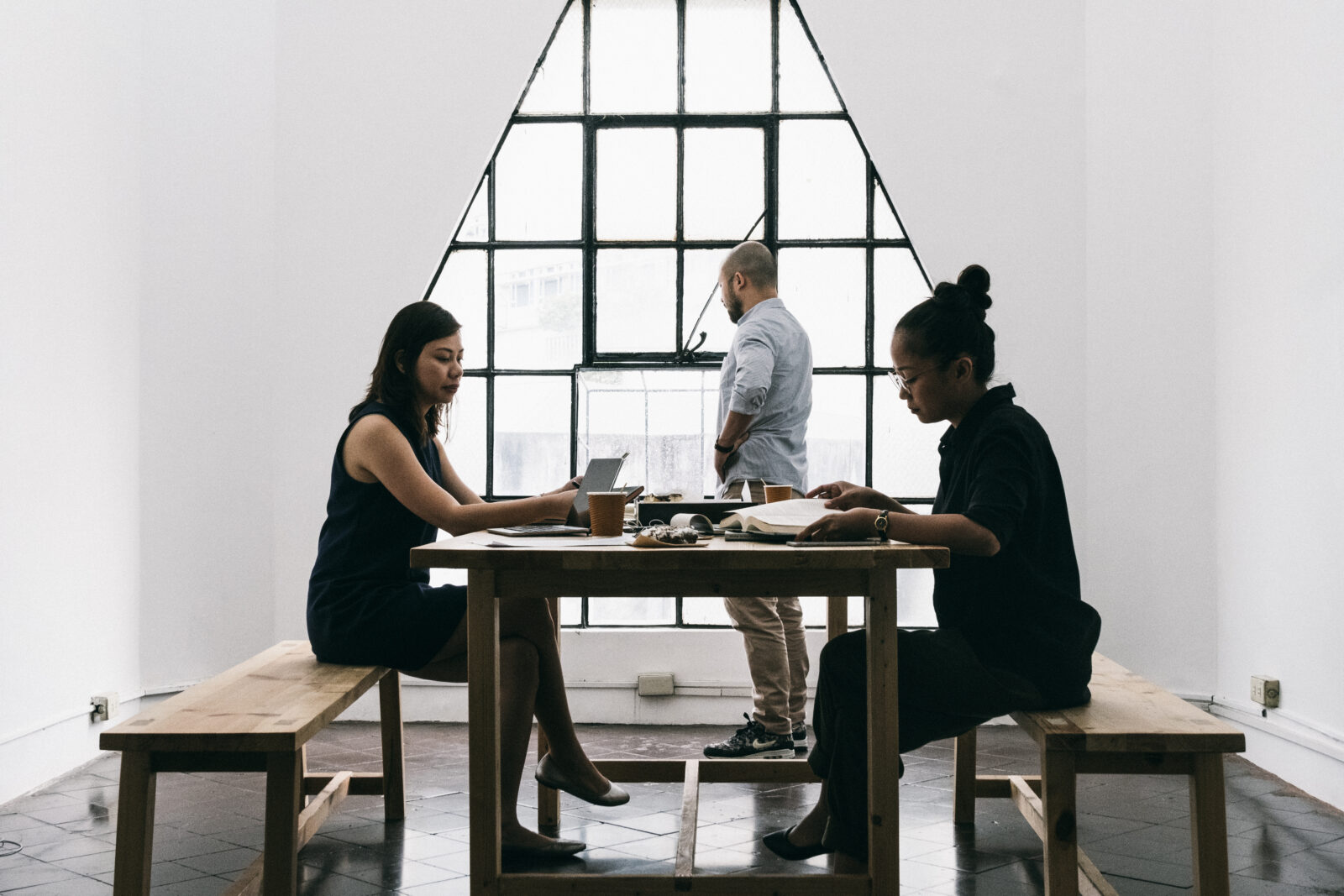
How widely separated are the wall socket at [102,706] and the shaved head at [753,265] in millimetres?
2357

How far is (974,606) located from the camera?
2016 millimetres

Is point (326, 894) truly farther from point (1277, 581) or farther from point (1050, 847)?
point (1277, 581)

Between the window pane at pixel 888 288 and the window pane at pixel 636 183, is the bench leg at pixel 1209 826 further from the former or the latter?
the window pane at pixel 636 183

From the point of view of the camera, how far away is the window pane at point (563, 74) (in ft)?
13.5

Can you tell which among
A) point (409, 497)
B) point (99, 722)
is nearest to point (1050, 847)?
point (409, 497)

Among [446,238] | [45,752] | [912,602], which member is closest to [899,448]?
[912,602]

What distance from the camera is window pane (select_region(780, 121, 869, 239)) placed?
4090 mm

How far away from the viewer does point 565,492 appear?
2369 millimetres

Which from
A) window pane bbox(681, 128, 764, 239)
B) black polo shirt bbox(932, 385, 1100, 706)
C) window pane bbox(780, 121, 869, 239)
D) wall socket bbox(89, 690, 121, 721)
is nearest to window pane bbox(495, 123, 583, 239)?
window pane bbox(681, 128, 764, 239)

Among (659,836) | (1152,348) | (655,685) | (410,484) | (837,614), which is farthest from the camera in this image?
(655,685)

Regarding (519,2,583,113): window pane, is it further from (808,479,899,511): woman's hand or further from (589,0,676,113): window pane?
(808,479,899,511): woman's hand

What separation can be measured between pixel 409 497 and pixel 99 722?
1828 mm

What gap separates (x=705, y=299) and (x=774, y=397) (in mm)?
827

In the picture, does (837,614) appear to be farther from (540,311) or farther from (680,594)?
(540,311)
